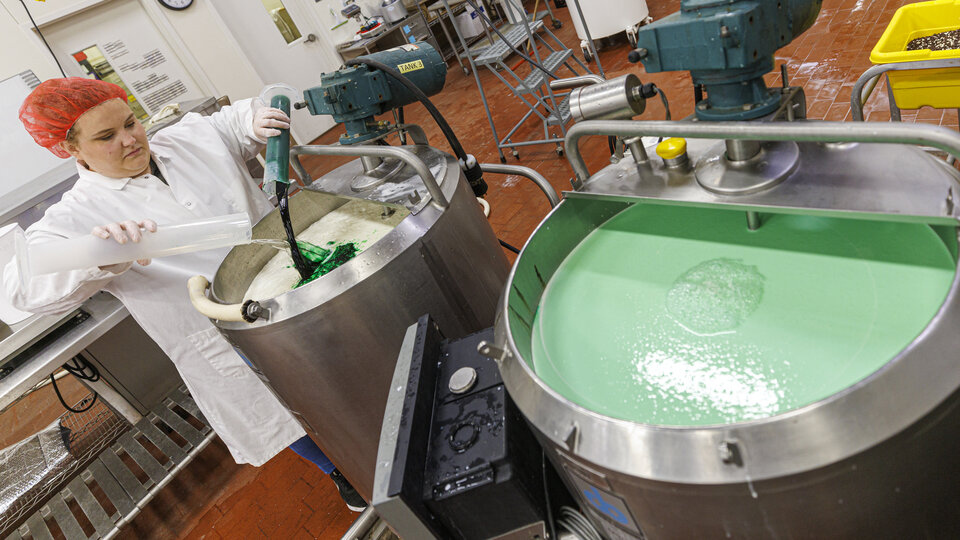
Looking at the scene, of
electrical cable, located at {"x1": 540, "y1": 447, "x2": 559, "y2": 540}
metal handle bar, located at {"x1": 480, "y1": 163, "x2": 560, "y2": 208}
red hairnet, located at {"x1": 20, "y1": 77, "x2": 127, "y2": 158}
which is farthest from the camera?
red hairnet, located at {"x1": 20, "y1": 77, "x2": 127, "y2": 158}

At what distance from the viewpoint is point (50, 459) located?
2.73 metres

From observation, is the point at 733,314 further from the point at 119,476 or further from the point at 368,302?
the point at 119,476

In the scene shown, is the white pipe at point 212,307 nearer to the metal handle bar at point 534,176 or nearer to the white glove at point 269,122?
the white glove at point 269,122

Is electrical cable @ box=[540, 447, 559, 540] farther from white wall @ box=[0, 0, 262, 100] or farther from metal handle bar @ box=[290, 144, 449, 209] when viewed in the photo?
white wall @ box=[0, 0, 262, 100]

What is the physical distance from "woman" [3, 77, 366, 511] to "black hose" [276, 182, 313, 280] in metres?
0.31

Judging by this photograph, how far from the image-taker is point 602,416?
67cm

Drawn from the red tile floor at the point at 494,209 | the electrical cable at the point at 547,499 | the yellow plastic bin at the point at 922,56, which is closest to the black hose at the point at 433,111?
the electrical cable at the point at 547,499

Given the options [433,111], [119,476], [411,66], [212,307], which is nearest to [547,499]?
[212,307]

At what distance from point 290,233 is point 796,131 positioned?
46.6 inches

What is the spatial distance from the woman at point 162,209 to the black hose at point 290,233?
314mm

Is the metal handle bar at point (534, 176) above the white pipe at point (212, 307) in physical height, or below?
below

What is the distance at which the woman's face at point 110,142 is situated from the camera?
161 centimetres

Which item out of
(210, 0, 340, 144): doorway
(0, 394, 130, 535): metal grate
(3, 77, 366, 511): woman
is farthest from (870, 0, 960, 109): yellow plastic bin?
(210, 0, 340, 144): doorway

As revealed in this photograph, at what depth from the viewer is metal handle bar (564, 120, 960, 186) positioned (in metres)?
0.58
